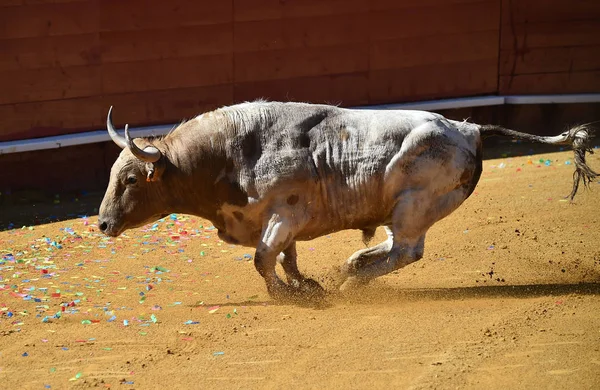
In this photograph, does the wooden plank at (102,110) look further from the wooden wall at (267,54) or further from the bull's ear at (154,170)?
the bull's ear at (154,170)

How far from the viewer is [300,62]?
31.5ft

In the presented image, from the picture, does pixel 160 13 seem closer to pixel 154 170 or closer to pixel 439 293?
pixel 154 170

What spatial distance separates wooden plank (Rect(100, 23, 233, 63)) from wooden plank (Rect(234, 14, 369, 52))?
163 millimetres

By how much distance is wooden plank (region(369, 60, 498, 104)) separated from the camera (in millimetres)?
10008

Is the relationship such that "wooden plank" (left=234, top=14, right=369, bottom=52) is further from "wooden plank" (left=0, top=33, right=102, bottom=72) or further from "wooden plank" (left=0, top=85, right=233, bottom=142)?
"wooden plank" (left=0, top=33, right=102, bottom=72)

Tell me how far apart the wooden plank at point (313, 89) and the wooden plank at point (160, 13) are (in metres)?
0.69

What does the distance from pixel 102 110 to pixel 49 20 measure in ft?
2.90

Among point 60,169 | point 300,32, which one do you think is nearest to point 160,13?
point 300,32

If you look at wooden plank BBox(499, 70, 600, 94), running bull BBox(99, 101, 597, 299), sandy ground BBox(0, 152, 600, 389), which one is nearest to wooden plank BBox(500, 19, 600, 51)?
wooden plank BBox(499, 70, 600, 94)

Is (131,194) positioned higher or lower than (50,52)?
lower

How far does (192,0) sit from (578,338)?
5.20 meters

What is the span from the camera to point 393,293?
5.98 meters

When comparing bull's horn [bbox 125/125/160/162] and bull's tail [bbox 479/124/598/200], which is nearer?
bull's horn [bbox 125/125/160/162]

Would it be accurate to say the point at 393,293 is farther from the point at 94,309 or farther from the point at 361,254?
the point at 94,309
